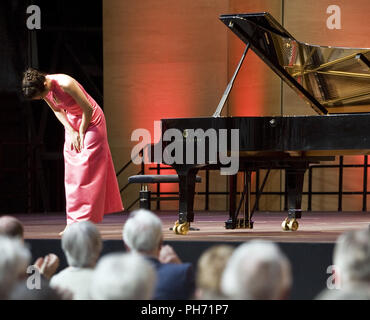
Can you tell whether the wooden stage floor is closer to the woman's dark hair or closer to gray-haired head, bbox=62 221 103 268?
the woman's dark hair

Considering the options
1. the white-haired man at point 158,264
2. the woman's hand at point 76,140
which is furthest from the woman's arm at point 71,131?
the white-haired man at point 158,264

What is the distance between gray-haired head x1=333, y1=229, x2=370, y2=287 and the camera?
1.42m

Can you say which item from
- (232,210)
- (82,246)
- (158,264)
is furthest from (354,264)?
(232,210)

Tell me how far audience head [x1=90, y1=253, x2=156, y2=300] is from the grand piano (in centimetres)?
265

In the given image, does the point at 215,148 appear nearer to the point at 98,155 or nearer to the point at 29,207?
the point at 98,155

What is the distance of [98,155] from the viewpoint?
4.10 metres

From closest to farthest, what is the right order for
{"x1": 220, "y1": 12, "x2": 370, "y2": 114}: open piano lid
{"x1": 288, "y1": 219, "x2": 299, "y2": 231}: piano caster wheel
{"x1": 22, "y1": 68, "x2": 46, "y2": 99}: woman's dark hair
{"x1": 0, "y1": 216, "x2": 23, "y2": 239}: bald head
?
{"x1": 0, "y1": 216, "x2": 23, "y2": 239}: bald head, {"x1": 22, "y1": 68, "x2": 46, "y2": 99}: woman's dark hair, {"x1": 220, "y1": 12, "x2": 370, "y2": 114}: open piano lid, {"x1": 288, "y1": 219, "x2": 299, "y2": 231}: piano caster wheel

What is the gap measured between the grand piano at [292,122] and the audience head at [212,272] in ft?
8.16

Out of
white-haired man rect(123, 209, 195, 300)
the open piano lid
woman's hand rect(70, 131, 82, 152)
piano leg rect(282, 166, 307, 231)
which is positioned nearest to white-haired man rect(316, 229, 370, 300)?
white-haired man rect(123, 209, 195, 300)

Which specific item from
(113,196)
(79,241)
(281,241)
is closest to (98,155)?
(113,196)

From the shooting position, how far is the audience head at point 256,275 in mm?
1362

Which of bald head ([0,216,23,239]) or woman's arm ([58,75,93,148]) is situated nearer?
bald head ([0,216,23,239])

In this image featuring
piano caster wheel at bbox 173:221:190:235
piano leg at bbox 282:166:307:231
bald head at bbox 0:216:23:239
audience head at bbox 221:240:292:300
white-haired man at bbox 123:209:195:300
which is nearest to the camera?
audience head at bbox 221:240:292:300

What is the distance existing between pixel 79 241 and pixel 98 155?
6.81ft
